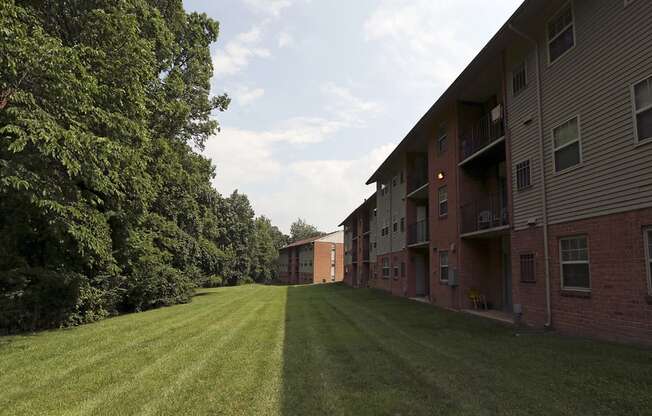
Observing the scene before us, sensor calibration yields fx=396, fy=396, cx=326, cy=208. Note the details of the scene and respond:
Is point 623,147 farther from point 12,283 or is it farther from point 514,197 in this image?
point 12,283

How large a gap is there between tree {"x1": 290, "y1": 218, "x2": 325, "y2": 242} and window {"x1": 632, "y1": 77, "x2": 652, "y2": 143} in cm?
12560

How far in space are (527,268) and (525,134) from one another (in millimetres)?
3980

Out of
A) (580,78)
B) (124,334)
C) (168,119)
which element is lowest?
(124,334)

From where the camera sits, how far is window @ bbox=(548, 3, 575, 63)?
9914 mm

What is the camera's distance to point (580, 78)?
9.49 meters

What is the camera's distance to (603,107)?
8.77m

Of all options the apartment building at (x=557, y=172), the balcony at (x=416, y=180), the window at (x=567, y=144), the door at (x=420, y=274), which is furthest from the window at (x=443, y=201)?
the window at (x=567, y=144)

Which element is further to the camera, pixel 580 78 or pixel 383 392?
pixel 580 78

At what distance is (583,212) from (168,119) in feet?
54.7

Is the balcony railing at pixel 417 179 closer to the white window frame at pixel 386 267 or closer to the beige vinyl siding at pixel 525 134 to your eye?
the white window frame at pixel 386 267

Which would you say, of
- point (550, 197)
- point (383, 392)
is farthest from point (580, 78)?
point (383, 392)

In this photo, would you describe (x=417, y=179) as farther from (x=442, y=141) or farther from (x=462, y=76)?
(x=462, y=76)

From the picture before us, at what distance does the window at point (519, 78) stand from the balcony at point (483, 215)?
4.12 metres

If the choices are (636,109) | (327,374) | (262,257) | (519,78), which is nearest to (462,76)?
(519,78)
